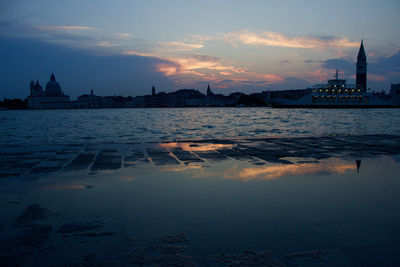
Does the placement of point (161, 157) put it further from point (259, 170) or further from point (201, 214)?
point (201, 214)

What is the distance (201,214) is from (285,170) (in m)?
2.55

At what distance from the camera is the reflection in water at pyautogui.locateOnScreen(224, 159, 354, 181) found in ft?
15.5

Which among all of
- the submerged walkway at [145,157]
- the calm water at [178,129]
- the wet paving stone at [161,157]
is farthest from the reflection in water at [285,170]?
the calm water at [178,129]

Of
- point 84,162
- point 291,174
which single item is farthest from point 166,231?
point 84,162

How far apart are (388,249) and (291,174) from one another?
260 cm

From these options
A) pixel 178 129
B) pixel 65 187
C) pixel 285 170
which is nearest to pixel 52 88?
pixel 178 129

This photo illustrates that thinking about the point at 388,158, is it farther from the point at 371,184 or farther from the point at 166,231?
the point at 166,231

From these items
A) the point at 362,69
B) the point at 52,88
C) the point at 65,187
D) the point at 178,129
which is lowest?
the point at 178,129

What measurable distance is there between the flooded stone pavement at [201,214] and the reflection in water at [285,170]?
0.6 inches

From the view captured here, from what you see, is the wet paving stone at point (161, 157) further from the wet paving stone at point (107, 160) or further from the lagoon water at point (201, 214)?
the wet paving stone at point (107, 160)

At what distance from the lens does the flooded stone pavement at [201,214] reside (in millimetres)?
2189

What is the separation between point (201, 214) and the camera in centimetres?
301

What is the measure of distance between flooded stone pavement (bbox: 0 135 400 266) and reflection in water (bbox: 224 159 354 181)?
0.02 metres

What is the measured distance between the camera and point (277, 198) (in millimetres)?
3527
